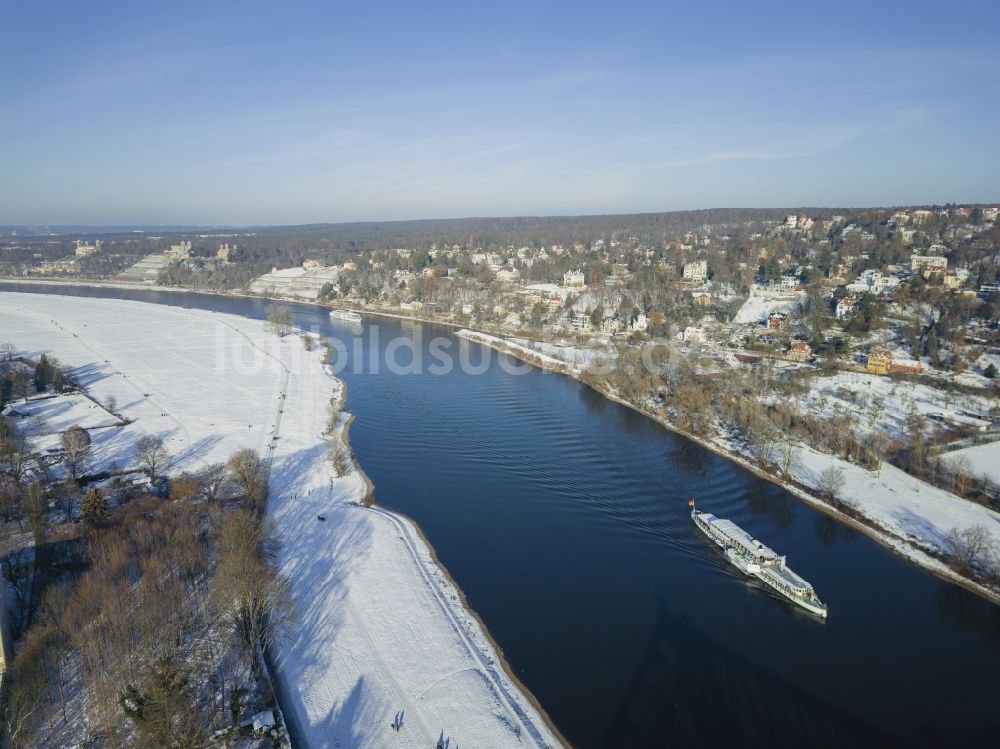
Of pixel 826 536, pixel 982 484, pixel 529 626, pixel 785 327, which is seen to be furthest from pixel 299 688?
pixel 785 327

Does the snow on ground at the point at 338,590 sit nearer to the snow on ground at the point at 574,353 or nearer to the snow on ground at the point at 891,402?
the snow on ground at the point at 574,353

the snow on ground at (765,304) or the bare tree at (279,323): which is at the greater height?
the snow on ground at (765,304)

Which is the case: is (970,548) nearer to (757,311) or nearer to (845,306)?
(845,306)

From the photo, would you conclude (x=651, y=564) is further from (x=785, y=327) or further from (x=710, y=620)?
(x=785, y=327)

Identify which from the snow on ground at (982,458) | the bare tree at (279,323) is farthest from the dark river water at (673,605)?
the bare tree at (279,323)

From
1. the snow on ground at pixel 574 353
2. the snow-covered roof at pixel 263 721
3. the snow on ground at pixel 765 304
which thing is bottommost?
the snow-covered roof at pixel 263 721

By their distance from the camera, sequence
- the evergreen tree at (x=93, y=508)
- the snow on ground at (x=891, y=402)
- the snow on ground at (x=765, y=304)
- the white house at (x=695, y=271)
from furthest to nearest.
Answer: the white house at (x=695, y=271), the snow on ground at (x=765, y=304), the snow on ground at (x=891, y=402), the evergreen tree at (x=93, y=508)
